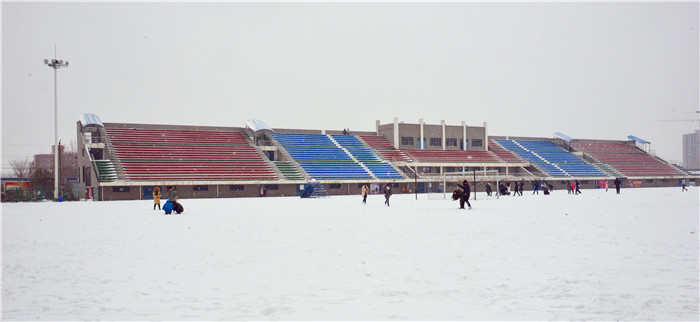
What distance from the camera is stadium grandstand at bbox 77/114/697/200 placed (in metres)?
65.3

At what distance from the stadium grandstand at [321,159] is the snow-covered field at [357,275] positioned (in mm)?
37963

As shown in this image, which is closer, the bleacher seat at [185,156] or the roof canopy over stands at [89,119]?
the bleacher seat at [185,156]

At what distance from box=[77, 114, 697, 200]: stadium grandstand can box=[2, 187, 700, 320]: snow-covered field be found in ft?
125

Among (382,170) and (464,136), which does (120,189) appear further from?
(464,136)

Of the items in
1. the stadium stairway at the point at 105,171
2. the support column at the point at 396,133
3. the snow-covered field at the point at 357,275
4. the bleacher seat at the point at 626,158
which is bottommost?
the snow-covered field at the point at 357,275

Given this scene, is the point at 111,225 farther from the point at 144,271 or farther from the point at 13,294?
the point at 13,294

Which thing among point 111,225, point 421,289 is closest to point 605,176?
point 111,225

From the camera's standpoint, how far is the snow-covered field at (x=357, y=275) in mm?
8727

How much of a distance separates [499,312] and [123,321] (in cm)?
521

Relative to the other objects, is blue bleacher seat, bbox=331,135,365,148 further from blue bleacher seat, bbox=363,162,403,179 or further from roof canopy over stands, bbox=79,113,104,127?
roof canopy over stands, bbox=79,113,104,127

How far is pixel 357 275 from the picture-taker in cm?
1156

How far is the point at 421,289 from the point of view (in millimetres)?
10148

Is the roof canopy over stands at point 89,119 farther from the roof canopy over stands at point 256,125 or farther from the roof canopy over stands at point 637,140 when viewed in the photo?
the roof canopy over stands at point 637,140

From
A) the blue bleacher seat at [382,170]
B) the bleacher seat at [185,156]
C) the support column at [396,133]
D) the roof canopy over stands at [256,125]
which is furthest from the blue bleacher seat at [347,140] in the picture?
the bleacher seat at [185,156]
